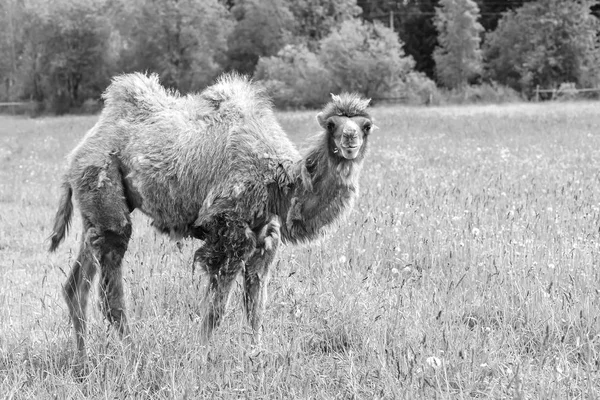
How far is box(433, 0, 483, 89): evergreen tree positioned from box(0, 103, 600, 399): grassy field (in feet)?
167

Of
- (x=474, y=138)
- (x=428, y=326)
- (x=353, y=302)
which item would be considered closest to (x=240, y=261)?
(x=353, y=302)

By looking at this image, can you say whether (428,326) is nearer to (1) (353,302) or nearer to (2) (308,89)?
(1) (353,302)

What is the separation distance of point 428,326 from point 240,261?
1.33 m

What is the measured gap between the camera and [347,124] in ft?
14.6

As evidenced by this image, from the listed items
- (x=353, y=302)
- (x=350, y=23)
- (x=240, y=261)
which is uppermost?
(x=350, y=23)

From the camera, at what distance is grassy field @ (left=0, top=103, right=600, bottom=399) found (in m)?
3.67

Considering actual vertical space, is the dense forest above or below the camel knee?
above

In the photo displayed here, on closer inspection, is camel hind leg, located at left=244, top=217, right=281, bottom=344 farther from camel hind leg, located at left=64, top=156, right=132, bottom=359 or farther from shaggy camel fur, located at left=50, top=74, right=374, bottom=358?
camel hind leg, located at left=64, top=156, right=132, bottom=359

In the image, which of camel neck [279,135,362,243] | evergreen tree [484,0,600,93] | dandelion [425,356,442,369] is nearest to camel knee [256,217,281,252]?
camel neck [279,135,362,243]

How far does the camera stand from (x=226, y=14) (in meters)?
63.1

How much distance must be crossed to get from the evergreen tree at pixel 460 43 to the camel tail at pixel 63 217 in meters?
53.9

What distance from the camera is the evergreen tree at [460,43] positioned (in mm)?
57188

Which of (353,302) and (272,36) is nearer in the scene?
(353,302)

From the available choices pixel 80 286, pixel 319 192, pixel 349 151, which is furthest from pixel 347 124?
pixel 80 286
